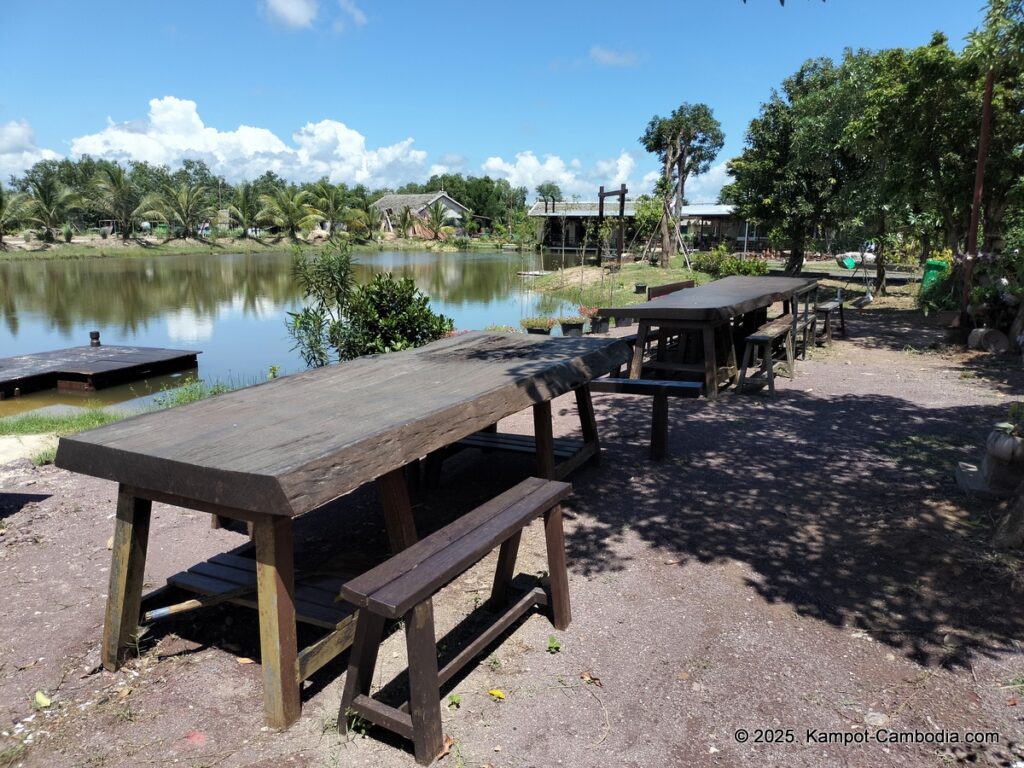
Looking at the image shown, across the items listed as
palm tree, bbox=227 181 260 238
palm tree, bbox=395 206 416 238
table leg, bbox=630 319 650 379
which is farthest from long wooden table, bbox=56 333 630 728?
palm tree, bbox=395 206 416 238

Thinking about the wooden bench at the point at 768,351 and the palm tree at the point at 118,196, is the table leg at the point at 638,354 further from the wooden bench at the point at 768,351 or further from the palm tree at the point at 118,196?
the palm tree at the point at 118,196

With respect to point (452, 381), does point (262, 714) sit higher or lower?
lower

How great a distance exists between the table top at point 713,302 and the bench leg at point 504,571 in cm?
449

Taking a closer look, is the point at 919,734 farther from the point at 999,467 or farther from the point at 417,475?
the point at 417,475

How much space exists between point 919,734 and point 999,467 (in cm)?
244

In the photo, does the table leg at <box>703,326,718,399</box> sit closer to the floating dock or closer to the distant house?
the floating dock

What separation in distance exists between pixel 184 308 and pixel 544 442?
20.4 m

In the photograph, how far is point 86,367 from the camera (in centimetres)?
1230

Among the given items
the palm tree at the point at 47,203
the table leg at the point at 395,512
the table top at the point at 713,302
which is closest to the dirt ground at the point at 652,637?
the table leg at the point at 395,512

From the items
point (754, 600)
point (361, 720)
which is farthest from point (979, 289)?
point (361, 720)

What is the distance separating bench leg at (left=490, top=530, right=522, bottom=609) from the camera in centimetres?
328

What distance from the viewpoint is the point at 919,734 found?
99.7 inches

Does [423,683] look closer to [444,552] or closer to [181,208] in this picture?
[444,552]

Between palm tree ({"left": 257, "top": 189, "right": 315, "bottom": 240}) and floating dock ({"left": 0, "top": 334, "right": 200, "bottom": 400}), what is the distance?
1793 inches
